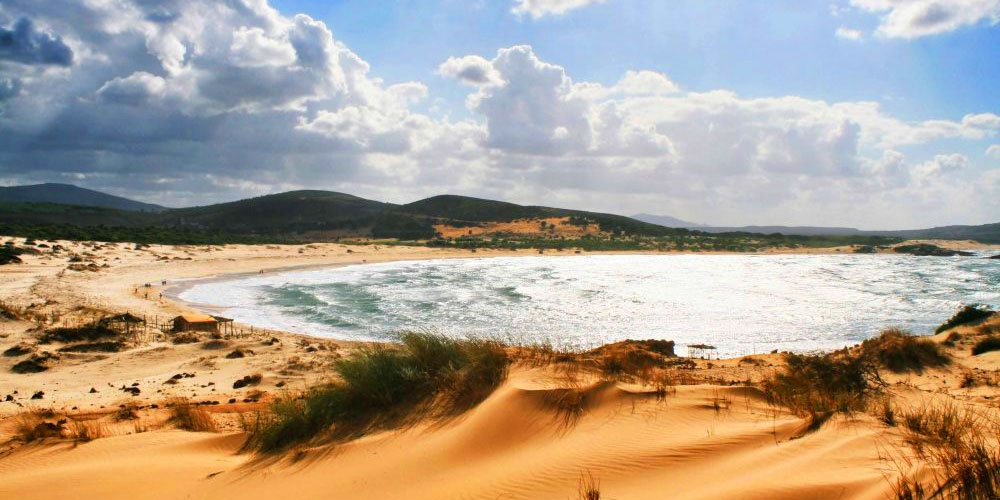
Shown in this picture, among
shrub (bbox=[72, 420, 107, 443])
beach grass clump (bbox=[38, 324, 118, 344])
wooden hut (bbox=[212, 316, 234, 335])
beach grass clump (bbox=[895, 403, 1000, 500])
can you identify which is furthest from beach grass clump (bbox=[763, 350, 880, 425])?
beach grass clump (bbox=[38, 324, 118, 344])

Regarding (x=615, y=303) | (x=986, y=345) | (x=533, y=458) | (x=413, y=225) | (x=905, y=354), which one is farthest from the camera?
(x=413, y=225)

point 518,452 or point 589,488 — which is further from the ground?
point 589,488

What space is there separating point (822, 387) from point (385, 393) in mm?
5417

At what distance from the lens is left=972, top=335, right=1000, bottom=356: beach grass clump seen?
35.3ft

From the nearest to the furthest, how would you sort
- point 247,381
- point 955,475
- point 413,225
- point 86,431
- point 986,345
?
1. point 955,475
2. point 86,431
3. point 247,381
4. point 986,345
5. point 413,225

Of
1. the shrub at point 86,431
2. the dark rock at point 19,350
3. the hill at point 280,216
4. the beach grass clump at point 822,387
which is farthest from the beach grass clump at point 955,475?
the hill at point 280,216

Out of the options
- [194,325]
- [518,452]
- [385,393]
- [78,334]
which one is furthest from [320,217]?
[518,452]

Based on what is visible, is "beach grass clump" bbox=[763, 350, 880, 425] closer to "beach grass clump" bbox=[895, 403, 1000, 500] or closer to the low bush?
"beach grass clump" bbox=[895, 403, 1000, 500]

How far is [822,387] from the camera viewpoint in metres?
6.96

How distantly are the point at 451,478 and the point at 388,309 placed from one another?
683 inches

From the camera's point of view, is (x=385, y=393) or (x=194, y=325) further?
(x=194, y=325)

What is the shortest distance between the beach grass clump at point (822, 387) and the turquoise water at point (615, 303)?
6.35m

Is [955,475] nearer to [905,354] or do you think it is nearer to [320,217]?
[905,354]

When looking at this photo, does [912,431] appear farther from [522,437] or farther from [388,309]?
[388,309]
